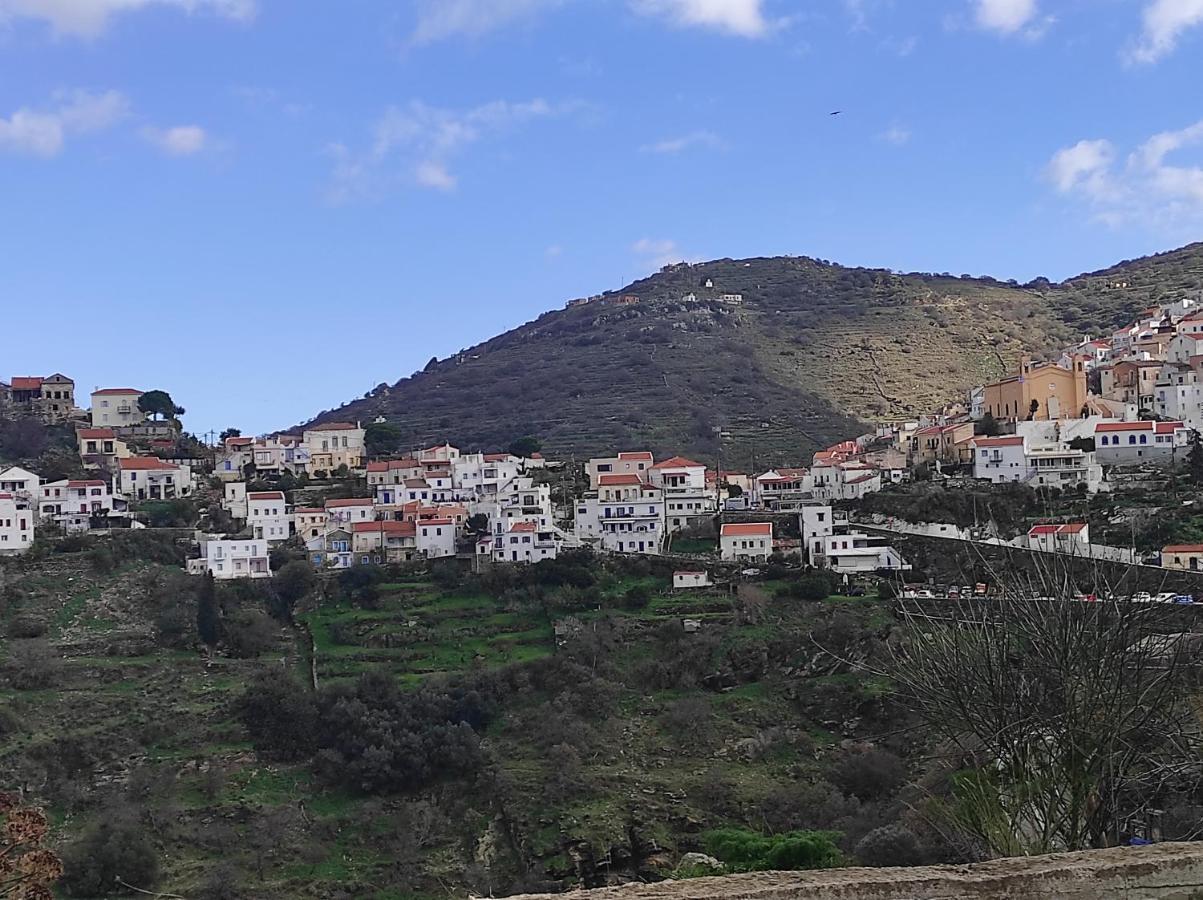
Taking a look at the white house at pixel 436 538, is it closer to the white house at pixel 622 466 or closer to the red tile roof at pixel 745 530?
the white house at pixel 622 466

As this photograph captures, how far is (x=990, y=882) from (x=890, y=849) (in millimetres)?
10821

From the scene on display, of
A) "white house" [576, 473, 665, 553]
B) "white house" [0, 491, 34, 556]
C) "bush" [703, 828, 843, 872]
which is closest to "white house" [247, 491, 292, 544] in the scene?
"white house" [0, 491, 34, 556]

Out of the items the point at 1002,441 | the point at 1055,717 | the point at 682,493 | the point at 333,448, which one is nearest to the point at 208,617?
the point at 682,493

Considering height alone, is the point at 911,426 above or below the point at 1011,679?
above

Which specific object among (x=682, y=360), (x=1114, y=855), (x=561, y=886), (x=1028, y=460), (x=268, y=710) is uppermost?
(x=682, y=360)

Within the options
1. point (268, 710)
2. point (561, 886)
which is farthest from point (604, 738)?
point (268, 710)

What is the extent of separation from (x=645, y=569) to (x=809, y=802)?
13023mm

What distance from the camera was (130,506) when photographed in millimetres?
A: 43906

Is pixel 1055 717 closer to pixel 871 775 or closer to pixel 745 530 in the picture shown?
pixel 871 775

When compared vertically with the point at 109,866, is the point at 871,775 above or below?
above

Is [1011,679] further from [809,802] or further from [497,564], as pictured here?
[497,564]

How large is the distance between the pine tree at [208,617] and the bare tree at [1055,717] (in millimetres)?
24932

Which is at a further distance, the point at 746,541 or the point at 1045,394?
the point at 1045,394

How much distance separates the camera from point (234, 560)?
126 feet
